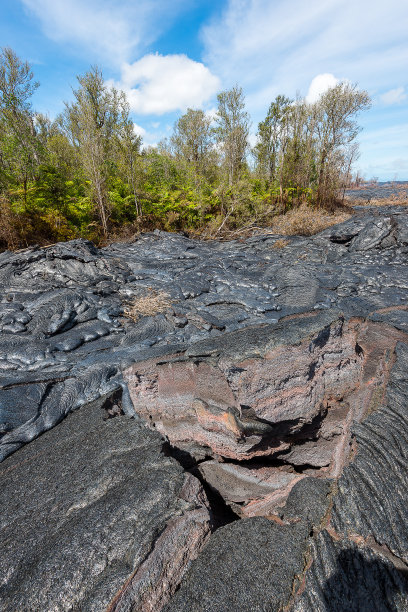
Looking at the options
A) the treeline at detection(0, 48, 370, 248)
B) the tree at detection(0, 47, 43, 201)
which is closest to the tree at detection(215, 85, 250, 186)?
the treeline at detection(0, 48, 370, 248)

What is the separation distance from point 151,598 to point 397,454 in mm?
2417

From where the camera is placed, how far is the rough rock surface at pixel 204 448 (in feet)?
6.40

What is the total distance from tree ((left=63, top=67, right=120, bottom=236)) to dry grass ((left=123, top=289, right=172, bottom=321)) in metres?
8.91

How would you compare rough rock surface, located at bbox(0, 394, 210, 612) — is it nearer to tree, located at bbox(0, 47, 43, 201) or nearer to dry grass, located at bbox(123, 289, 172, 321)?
dry grass, located at bbox(123, 289, 172, 321)

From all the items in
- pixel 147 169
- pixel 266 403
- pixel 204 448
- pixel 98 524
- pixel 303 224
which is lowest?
pixel 204 448

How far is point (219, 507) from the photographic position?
414cm

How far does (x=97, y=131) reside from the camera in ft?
46.9

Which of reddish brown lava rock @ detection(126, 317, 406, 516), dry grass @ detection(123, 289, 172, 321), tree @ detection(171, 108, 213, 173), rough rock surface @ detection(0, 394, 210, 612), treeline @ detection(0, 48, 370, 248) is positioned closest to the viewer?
rough rock surface @ detection(0, 394, 210, 612)

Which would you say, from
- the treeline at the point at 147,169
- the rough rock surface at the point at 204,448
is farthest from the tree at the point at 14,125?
the rough rock surface at the point at 204,448

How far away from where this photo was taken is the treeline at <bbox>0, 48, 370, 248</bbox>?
12084 millimetres

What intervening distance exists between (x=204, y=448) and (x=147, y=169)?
17.0 metres

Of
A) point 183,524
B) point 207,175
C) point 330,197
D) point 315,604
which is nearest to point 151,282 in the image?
point 183,524

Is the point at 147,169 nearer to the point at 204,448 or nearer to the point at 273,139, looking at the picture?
the point at 273,139

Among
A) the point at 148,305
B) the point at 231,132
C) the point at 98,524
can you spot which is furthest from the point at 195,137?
Answer: the point at 98,524
